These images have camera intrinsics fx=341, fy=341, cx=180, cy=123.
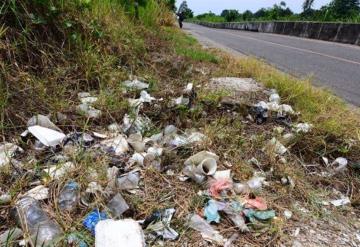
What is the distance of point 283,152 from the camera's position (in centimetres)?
215

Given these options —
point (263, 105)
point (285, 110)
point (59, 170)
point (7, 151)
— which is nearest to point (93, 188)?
point (59, 170)

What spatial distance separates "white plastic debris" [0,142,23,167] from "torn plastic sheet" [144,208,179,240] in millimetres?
786

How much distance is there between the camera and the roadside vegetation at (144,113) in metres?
1.58

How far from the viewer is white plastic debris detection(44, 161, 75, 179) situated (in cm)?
163

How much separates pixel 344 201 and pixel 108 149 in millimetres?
1328

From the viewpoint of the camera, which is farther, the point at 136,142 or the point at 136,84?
the point at 136,84

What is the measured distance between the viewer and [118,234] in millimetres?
1310

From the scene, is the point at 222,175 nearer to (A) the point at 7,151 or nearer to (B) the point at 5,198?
(B) the point at 5,198

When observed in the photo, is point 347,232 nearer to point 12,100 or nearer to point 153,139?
point 153,139

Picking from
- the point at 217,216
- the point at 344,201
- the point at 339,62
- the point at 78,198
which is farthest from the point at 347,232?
the point at 339,62

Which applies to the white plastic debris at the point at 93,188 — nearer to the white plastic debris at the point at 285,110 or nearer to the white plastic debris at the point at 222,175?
the white plastic debris at the point at 222,175

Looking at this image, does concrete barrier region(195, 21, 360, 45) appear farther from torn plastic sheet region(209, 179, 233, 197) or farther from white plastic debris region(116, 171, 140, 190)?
white plastic debris region(116, 171, 140, 190)

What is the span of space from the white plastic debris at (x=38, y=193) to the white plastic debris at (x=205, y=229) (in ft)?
2.16

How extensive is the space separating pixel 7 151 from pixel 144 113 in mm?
956
